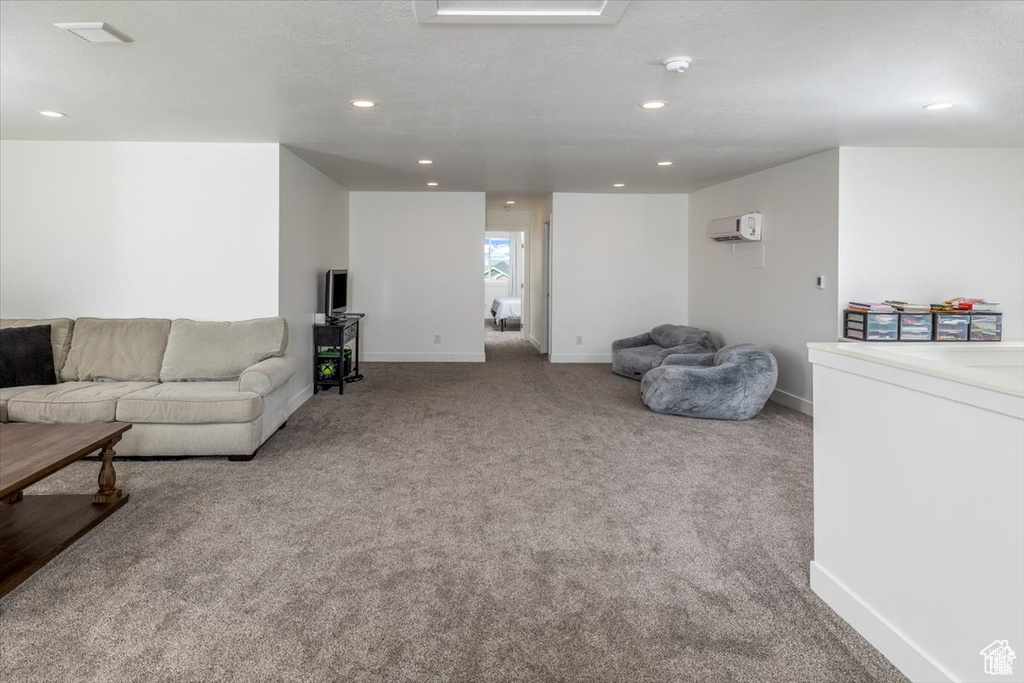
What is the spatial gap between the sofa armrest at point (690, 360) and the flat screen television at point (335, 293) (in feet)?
11.4

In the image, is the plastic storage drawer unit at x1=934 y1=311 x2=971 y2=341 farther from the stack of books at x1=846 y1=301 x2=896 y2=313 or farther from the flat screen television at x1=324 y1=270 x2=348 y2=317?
the flat screen television at x1=324 y1=270 x2=348 y2=317

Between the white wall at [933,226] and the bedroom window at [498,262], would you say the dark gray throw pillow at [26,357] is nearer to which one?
the white wall at [933,226]

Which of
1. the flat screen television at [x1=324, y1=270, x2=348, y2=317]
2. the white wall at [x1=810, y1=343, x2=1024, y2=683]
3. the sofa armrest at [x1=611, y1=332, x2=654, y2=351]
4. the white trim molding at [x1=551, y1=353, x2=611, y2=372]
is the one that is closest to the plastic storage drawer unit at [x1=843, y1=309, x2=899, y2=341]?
the white wall at [x1=810, y1=343, x2=1024, y2=683]

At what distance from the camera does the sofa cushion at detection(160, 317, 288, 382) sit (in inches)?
170

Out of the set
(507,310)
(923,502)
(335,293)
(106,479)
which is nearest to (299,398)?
(335,293)

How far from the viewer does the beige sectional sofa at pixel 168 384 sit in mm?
Result: 3719

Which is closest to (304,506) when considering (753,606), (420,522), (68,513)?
(420,522)

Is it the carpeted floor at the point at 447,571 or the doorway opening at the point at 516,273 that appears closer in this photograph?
the carpeted floor at the point at 447,571

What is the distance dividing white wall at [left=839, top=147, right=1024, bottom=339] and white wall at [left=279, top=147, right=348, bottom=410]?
470cm

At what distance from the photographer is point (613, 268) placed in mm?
8039

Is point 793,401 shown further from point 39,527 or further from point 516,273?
point 516,273

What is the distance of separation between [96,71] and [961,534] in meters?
4.21

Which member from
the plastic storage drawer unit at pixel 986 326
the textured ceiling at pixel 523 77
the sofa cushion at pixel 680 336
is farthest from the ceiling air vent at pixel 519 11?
the sofa cushion at pixel 680 336

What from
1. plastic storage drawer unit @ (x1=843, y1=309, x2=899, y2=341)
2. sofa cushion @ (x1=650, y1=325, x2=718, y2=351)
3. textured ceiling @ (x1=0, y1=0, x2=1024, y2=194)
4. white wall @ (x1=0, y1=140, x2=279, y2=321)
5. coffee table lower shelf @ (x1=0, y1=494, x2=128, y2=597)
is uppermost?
textured ceiling @ (x1=0, y1=0, x2=1024, y2=194)
